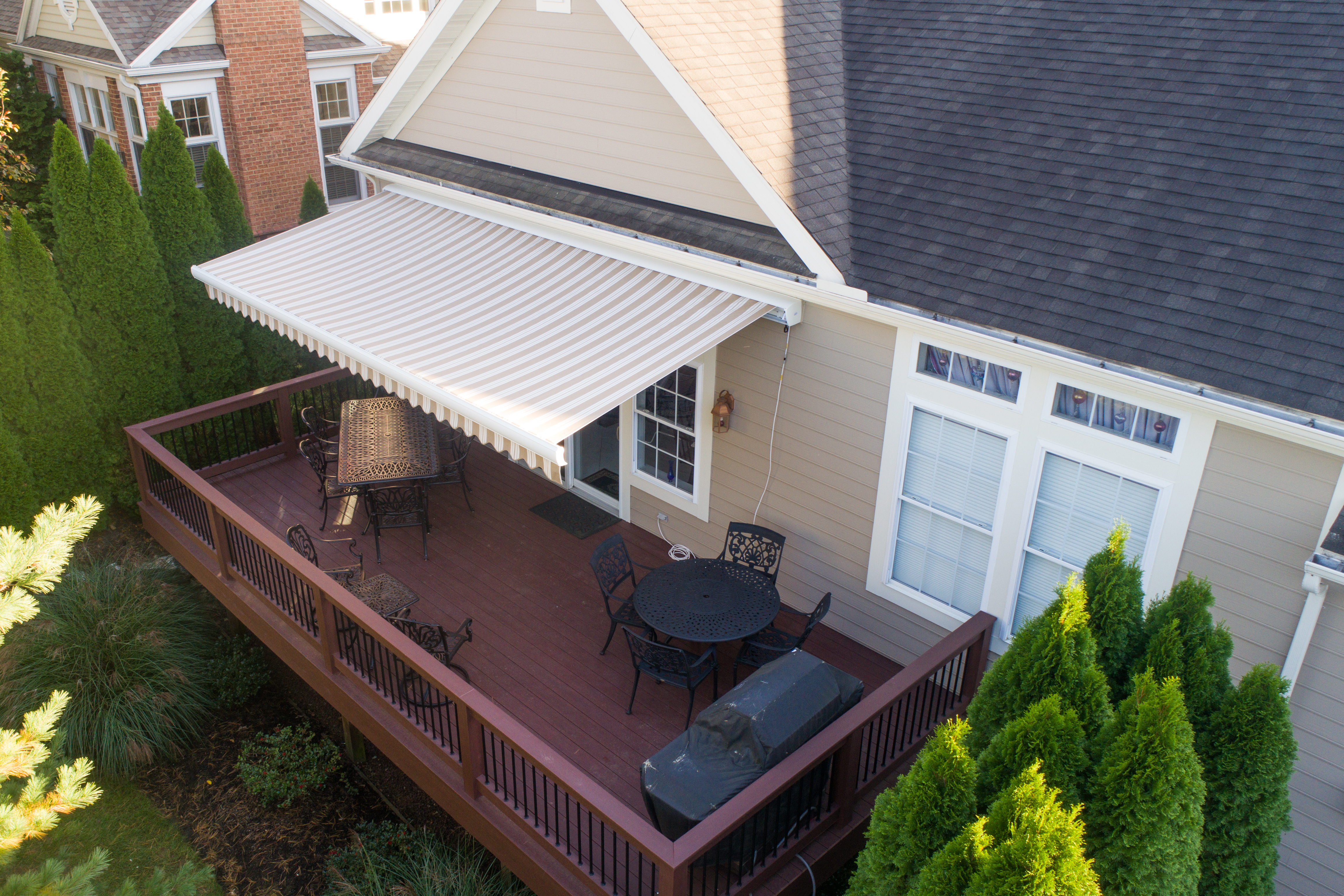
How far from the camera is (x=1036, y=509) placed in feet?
26.0

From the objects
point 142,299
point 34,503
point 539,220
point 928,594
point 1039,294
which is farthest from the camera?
point 142,299

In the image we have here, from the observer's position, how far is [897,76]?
32.3ft

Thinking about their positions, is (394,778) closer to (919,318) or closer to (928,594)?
(928,594)

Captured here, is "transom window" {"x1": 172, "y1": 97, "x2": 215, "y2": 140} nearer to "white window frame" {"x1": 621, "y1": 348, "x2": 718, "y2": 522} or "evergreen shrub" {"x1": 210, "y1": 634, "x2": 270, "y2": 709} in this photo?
"evergreen shrub" {"x1": 210, "y1": 634, "x2": 270, "y2": 709}

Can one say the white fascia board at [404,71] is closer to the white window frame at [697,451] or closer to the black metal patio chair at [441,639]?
the white window frame at [697,451]

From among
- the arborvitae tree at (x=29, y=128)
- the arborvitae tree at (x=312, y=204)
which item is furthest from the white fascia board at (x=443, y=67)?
the arborvitae tree at (x=29, y=128)

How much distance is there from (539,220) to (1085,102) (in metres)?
5.49

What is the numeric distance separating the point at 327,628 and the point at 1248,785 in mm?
7332

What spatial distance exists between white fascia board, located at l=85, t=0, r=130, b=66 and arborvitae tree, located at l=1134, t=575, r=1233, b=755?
2056 cm

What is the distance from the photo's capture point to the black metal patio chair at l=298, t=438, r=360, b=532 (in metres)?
11.0

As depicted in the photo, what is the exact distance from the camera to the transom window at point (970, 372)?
779 centimetres

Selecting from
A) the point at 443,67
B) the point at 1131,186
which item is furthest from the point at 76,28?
the point at 1131,186

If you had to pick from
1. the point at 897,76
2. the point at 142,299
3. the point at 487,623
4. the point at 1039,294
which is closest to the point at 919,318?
the point at 1039,294

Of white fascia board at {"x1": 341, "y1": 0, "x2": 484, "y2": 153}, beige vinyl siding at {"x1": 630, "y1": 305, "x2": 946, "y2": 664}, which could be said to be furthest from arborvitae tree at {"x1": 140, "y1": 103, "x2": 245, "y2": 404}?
beige vinyl siding at {"x1": 630, "y1": 305, "x2": 946, "y2": 664}
